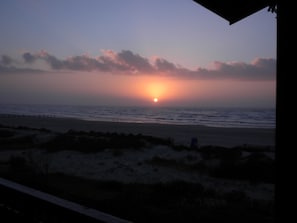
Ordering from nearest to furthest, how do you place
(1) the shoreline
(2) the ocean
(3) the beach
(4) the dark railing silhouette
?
(4) the dark railing silhouette < (3) the beach < (1) the shoreline < (2) the ocean

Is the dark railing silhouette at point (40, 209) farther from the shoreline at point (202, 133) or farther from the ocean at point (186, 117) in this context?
the ocean at point (186, 117)

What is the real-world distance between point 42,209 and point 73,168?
1253 cm

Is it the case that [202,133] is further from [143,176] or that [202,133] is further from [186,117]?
[186,117]

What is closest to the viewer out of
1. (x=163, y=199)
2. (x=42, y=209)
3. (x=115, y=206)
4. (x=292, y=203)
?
(x=292, y=203)

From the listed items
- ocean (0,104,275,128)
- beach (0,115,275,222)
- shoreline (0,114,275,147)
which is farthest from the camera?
ocean (0,104,275,128)

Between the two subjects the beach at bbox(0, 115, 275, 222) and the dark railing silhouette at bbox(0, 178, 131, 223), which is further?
the beach at bbox(0, 115, 275, 222)

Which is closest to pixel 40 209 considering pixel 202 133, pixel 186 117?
pixel 202 133

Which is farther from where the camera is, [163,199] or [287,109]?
[163,199]

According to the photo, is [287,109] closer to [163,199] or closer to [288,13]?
[288,13]

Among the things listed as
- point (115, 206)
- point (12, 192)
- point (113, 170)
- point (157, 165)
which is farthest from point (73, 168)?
point (12, 192)

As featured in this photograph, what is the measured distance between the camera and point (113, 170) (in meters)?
13.8

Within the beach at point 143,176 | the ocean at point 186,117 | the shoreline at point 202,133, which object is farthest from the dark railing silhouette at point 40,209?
the ocean at point 186,117

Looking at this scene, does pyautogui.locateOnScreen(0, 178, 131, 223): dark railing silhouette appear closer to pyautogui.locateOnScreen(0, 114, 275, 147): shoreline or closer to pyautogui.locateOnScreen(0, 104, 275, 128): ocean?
pyautogui.locateOnScreen(0, 114, 275, 147): shoreline

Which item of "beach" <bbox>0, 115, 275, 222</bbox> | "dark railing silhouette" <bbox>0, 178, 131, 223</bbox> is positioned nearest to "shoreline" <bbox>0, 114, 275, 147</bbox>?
"beach" <bbox>0, 115, 275, 222</bbox>
